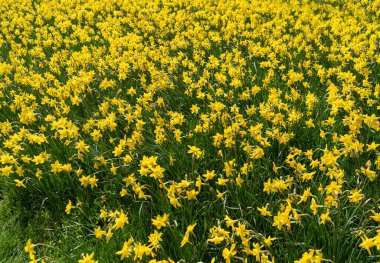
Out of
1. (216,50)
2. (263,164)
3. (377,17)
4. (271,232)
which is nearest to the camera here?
(271,232)

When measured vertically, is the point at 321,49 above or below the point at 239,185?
above

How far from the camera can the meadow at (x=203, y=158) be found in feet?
9.33

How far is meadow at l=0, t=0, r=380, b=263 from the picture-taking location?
2.84 meters

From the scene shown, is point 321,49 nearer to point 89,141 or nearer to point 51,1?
point 89,141

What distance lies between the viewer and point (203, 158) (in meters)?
3.96

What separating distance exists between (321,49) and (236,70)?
162 centimetres

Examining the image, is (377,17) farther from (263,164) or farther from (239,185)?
(239,185)

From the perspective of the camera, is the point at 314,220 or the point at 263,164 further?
the point at 263,164

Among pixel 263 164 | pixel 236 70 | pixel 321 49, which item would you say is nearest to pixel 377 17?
pixel 321 49

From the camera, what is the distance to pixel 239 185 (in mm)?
3207

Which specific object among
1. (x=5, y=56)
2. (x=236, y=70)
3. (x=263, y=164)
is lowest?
(x=5, y=56)

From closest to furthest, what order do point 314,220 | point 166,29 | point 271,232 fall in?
point 314,220, point 271,232, point 166,29

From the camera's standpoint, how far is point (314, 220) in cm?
283

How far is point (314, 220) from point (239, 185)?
0.66 meters
